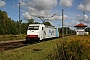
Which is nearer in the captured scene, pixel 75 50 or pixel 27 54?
pixel 75 50

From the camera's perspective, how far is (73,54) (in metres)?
7.61

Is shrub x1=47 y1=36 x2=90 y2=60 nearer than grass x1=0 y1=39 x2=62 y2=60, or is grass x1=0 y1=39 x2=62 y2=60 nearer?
shrub x1=47 y1=36 x2=90 y2=60

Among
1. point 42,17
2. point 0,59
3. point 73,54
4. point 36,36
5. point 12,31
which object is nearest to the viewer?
point 73,54

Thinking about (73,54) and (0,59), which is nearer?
(73,54)

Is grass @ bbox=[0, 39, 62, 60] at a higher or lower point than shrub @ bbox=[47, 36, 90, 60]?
lower

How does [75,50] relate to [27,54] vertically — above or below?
above

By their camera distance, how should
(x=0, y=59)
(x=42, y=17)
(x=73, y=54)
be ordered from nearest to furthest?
1. (x=73, y=54)
2. (x=0, y=59)
3. (x=42, y=17)

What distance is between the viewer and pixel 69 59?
7738 mm

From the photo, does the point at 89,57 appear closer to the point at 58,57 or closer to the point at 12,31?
the point at 58,57

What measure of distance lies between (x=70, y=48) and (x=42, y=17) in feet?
135

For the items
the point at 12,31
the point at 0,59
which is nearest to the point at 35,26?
the point at 0,59

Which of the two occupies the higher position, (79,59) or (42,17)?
(42,17)

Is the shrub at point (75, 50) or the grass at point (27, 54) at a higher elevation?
the shrub at point (75, 50)

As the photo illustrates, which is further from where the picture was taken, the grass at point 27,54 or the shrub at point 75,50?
the grass at point 27,54
